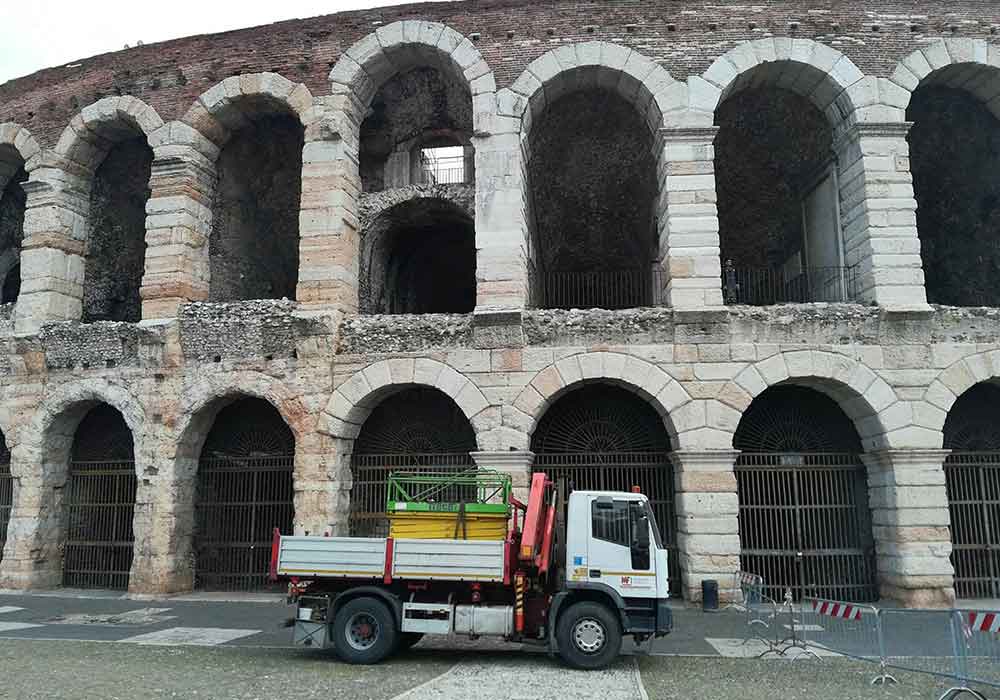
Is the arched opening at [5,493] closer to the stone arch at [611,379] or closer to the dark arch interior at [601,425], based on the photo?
the stone arch at [611,379]

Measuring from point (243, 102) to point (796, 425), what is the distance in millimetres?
12128

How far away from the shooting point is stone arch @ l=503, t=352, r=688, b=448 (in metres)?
12.1

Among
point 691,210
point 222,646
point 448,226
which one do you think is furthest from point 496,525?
point 448,226

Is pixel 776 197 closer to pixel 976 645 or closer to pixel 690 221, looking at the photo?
pixel 690 221

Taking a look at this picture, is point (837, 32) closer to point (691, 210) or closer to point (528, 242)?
point (691, 210)

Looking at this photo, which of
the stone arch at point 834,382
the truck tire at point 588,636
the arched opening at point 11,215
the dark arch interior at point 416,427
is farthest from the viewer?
the arched opening at point 11,215

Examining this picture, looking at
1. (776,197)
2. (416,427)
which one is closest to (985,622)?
(416,427)

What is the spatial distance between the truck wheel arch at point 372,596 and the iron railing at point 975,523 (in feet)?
32.6

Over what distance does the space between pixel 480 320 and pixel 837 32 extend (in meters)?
8.20

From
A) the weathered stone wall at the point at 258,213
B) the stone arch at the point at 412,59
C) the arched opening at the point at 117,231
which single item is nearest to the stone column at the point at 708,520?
the stone arch at the point at 412,59

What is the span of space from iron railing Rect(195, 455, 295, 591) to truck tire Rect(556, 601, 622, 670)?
751cm

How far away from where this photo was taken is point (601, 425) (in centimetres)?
1355

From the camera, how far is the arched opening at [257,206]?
15.1 metres

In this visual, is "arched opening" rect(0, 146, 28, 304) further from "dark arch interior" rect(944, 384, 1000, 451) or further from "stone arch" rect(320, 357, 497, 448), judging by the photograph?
"dark arch interior" rect(944, 384, 1000, 451)
